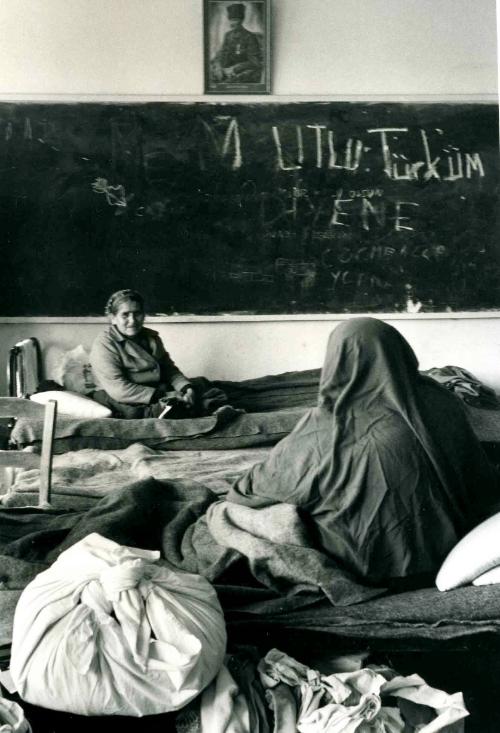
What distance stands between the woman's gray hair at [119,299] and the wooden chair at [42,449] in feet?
2.54

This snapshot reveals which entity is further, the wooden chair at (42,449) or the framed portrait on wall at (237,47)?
the framed portrait on wall at (237,47)

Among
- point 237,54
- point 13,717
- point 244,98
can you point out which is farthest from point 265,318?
point 13,717

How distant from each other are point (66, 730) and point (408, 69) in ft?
A: 8.48

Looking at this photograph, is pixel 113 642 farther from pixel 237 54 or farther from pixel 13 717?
pixel 237 54

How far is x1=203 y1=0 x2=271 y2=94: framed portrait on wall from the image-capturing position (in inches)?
120

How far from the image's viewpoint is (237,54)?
10.7 ft

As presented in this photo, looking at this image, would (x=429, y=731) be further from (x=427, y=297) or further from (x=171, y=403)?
(x=427, y=297)

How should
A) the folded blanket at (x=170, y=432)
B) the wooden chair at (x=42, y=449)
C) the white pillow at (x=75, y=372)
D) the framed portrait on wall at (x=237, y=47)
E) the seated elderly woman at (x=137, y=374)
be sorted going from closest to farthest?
the wooden chair at (x=42, y=449), the folded blanket at (x=170, y=432), the framed portrait on wall at (x=237, y=47), the seated elderly woman at (x=137, y=374), the white pillow at (x=75, y=372)

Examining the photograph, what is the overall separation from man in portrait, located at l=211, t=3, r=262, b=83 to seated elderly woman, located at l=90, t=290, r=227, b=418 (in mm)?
976

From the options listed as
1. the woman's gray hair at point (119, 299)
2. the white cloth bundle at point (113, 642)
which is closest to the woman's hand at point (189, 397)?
the woman's gray hair at point (119, 299)

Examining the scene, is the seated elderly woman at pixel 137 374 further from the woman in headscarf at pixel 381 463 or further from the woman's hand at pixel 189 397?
the woman in headscarf at pixel 381 463

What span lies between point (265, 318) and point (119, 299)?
643mm

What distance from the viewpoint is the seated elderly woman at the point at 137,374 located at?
3150 millimetres

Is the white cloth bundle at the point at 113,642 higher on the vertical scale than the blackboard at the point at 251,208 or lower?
lower
